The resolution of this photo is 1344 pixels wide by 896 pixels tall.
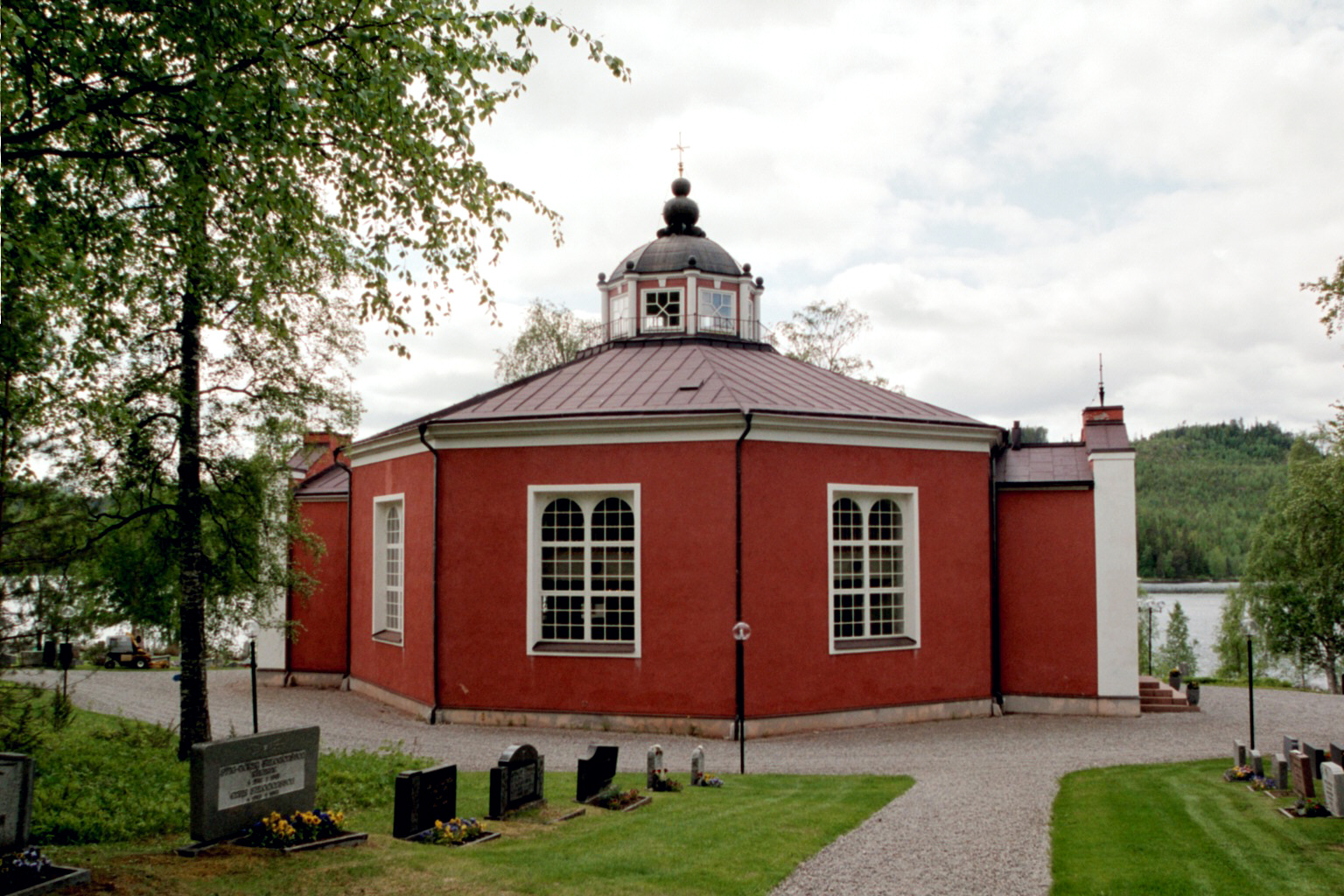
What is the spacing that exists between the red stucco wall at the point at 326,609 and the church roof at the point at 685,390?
5.10 meters

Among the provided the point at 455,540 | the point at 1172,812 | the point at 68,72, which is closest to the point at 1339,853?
the point at 1172,812

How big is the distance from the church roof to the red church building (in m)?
0.08

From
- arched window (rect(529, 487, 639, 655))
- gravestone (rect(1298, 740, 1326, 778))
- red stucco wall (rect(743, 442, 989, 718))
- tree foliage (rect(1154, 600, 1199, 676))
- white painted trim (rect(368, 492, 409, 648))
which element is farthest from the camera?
tree foliage (rect(1154, 600, 1199, 676))

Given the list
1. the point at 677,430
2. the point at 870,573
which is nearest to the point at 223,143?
the point at 677,430

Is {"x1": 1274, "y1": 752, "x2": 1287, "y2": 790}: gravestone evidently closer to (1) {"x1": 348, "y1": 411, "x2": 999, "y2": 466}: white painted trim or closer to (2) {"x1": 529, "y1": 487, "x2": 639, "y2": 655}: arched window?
(1) {"x1": 348, "y1": 411, "x2": 999, "y2": 466}: white painted trim

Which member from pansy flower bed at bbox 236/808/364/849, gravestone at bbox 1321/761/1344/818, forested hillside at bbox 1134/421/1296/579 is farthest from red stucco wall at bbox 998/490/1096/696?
forested hillside at bbox 1134/421/1296/579

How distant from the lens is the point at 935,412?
21547 millimetres

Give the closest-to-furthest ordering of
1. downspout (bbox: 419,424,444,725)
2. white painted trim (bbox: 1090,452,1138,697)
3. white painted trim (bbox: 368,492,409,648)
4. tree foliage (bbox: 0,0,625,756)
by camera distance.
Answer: tree foliage (bbox: 0,0,625,756), downspout (bbox: 419,424,444,725), white painted trim (bbox: 1090,452,1138,697), white painted trim (bbox: 368,492,409,648)

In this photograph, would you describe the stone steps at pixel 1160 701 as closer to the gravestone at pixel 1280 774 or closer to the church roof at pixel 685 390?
the church roof at pixel 685 390

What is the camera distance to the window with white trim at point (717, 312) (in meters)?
24.0

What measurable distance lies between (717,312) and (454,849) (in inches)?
643

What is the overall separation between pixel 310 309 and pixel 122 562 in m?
4.59

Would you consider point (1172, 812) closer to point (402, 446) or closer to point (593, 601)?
point (593, 601)

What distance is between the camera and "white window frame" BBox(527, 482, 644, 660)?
18.0 m
